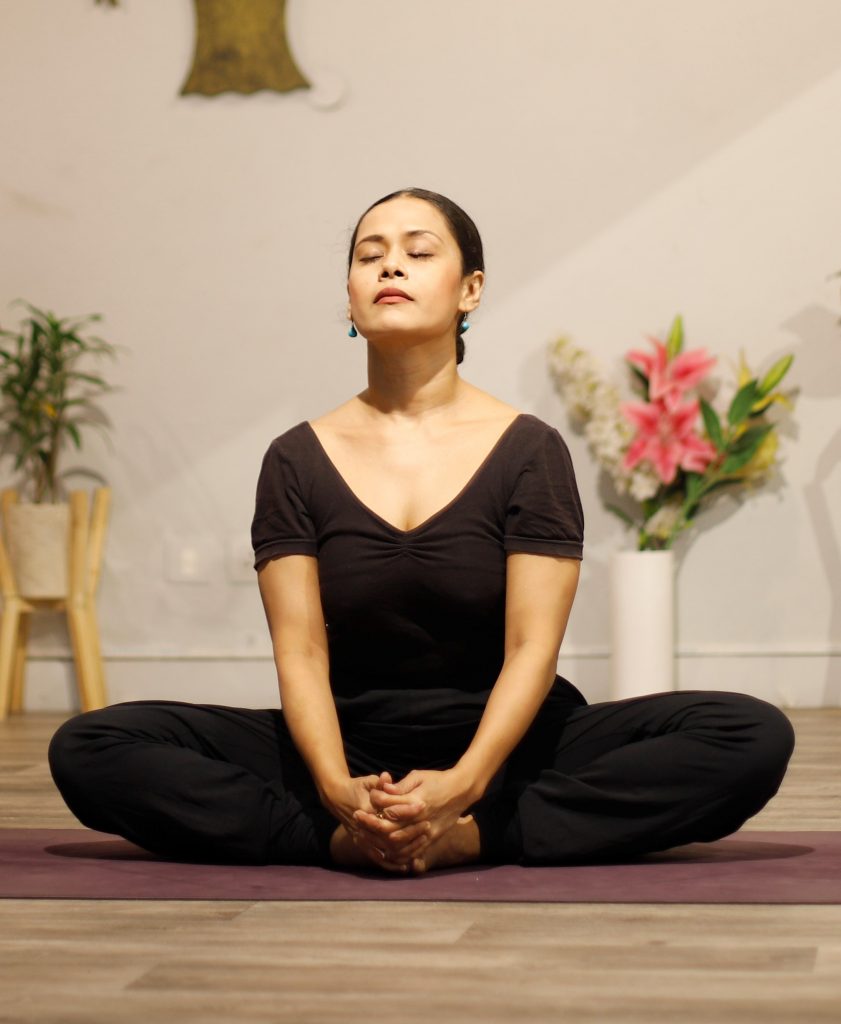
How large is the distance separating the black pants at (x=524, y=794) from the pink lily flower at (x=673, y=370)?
205 cm

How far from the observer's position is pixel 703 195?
3.96 metres

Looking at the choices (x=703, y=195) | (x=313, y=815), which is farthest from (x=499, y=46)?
(x=313, y=815)

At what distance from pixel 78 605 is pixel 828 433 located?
204 centimetres

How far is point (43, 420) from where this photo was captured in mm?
4094

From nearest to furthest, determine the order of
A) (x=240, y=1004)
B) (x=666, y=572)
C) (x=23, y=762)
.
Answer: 1. (x=240, y=1004)
2. (x=23, y=762)
3. (x=666, y=572)

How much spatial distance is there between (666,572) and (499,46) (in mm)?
1495

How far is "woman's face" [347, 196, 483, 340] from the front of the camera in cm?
188

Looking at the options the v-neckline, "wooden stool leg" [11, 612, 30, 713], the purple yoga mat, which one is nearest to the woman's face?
the v-neckline

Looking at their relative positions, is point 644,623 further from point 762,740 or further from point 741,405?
point 762,740

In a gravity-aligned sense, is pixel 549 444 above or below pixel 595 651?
above

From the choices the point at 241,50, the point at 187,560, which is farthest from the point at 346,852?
the point at 241,50

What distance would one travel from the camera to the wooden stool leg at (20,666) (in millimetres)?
4078

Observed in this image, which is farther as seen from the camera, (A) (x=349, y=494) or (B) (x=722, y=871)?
(A) (x=349, y=494)

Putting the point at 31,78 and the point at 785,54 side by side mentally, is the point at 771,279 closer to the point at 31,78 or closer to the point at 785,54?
the point at 785,54
